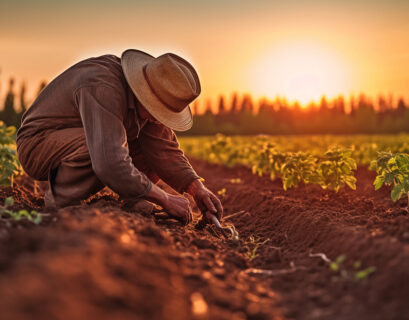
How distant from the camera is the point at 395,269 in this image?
2.07 meters

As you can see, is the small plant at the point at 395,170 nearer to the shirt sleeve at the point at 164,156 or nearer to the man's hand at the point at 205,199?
the man's hand at the point at 205,199

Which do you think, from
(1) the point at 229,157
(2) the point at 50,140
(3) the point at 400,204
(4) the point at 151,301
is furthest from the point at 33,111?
(1) the point at 229,157

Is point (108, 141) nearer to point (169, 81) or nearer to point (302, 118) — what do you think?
point (169, 81)

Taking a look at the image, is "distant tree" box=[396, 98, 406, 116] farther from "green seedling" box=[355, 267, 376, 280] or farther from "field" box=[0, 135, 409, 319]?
"green seedling" box=[355, 267, 376, 280]

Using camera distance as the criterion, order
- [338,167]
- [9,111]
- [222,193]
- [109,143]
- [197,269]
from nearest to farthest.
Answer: [197,269], [109,143], [338,167], [222,193], [9,111]

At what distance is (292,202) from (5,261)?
3188 mm

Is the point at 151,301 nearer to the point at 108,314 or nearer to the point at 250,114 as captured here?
the point at 108,314

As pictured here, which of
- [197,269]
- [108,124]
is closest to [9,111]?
[108,124]

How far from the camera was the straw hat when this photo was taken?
3.23m

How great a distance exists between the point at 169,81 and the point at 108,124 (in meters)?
0.62

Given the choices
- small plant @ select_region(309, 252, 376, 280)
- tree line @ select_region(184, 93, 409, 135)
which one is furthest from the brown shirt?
tree line @ select_region(184, 93, 409, 135)

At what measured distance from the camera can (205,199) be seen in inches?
139

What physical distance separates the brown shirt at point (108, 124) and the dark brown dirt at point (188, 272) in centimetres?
31

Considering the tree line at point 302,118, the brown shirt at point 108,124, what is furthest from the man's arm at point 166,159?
the tree line at point 302,118
